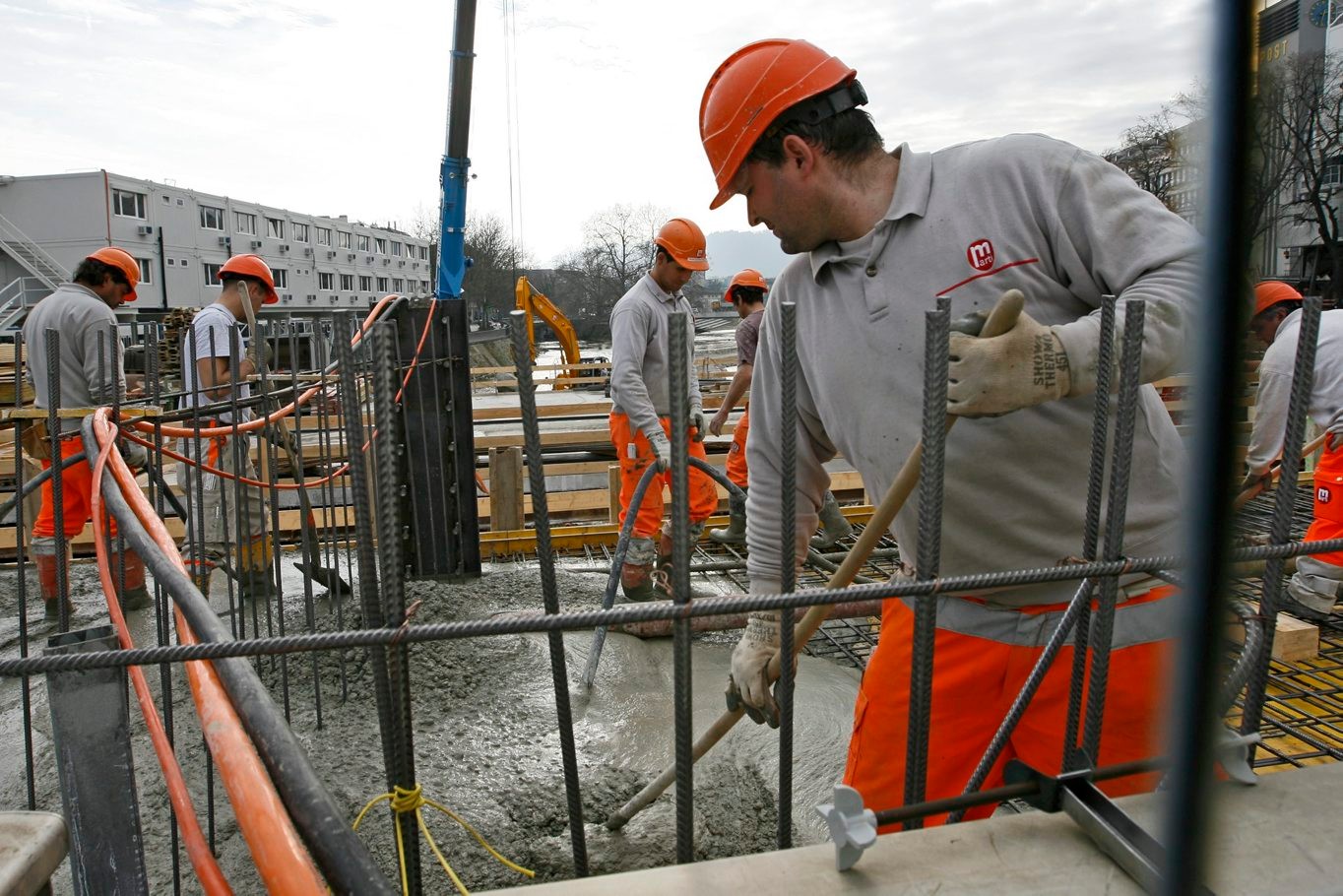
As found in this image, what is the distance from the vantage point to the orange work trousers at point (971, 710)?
2.12 metres

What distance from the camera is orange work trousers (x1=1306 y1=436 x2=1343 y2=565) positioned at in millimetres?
5273

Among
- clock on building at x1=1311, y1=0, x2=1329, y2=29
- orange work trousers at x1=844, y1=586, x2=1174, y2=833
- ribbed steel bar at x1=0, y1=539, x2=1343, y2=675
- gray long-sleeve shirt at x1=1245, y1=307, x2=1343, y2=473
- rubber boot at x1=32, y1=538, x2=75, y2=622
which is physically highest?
clock on building at x1=1311, y1=0, x2=1329, y2=29

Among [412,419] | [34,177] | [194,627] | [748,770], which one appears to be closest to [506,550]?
[412,419]

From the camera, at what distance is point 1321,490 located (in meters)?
5.47

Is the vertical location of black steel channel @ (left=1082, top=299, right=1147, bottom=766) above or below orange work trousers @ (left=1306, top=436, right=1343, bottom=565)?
above

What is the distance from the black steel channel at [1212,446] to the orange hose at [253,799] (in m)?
0.81

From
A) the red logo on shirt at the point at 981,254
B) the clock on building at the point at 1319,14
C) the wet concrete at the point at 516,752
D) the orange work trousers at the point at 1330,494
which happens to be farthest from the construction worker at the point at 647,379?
the clock on building at the point at 1319,14

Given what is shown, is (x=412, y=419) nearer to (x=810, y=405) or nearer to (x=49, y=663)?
(x=810, y=405)

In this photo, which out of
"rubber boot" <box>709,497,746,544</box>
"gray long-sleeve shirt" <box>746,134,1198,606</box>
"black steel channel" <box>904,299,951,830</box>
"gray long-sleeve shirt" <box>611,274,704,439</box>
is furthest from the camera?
"rubber boot" <box>709,497,746,544</box>

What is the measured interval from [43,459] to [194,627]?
237 inches

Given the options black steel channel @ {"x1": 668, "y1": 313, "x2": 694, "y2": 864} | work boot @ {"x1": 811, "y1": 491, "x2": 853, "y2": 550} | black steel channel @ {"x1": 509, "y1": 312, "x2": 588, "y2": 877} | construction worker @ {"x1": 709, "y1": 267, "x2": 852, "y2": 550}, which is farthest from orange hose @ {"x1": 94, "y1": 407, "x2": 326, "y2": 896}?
work boot @ {"x1": 811, "y1": 491, "x2": 853, "y2": 550}

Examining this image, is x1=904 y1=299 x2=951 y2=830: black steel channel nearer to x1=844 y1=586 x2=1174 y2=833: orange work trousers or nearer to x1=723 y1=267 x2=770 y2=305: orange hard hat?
x1=844 y1=586 x2=1174 y2=833: orange work trousers

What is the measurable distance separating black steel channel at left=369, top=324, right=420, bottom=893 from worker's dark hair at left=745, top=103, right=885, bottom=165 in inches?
49.3

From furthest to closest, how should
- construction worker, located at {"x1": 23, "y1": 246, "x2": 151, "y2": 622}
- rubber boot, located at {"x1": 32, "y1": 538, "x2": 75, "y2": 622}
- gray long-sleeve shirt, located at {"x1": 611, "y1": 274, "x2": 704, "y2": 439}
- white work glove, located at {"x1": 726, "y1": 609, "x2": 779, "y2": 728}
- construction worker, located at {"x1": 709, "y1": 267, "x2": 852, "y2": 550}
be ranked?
construction worker, located at {"x1": 709, "y1": 267, "x2": 852, "y2": 550}, gray long-sleeve shirt, located at {"x1": 611, "y1": 274, "x2": 704, "y2": 439}, rubber boot, located at {"x1": 32, "y1": 538, "x2": 75, "y2": 622}, construction worker, located at {"x1": 23, "y1": 246, "x2": 151, "y2": 622}, white work glove, located at {"x1": 726, "y1": 609, "x2": 779, "y2": 728}
